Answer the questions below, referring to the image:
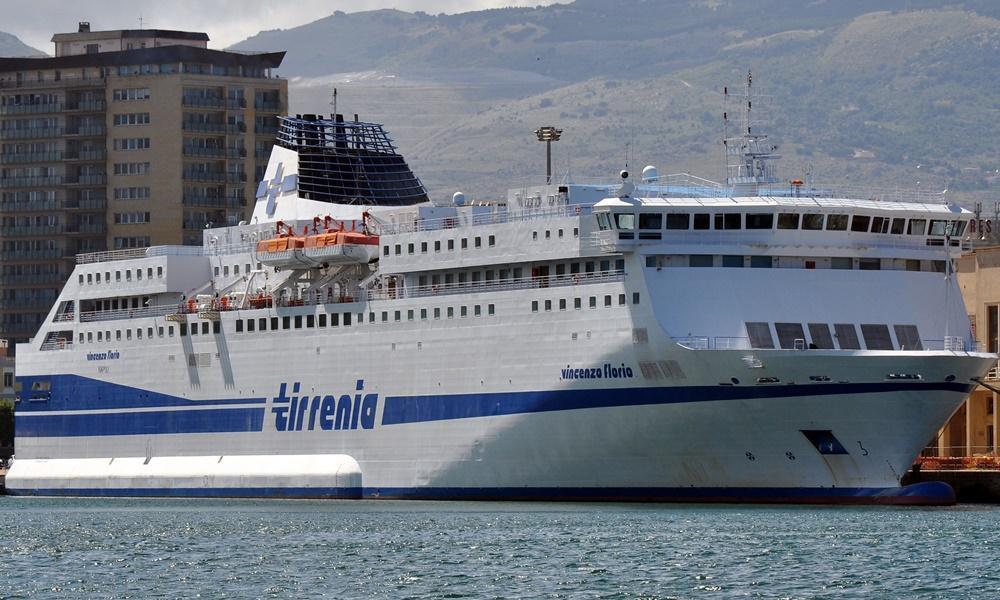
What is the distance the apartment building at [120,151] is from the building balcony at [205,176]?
1.9 inches

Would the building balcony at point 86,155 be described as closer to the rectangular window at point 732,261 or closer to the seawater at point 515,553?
the seawater at point 515,553

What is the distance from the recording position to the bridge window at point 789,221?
5291 centimetres

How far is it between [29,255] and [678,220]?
192 feet

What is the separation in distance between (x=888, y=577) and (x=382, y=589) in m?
8.94

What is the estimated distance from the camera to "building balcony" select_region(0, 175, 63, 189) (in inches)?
4040

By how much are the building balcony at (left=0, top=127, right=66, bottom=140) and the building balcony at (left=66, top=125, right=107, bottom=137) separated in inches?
15.5

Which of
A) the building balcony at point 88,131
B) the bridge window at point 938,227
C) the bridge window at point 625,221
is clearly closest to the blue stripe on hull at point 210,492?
the bridge window at point 625,221

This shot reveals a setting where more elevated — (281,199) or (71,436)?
(281,199)

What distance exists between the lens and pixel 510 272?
5628 cm

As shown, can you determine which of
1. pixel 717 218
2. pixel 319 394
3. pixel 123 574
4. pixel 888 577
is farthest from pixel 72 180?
pixel 888 577

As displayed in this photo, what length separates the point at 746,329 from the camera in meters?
52.0

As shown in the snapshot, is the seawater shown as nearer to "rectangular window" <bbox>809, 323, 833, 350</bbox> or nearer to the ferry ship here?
the ferry ship

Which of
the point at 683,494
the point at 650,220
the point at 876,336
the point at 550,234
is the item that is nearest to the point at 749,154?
the point at 650,220

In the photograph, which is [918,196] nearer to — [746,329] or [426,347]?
[746,329]
